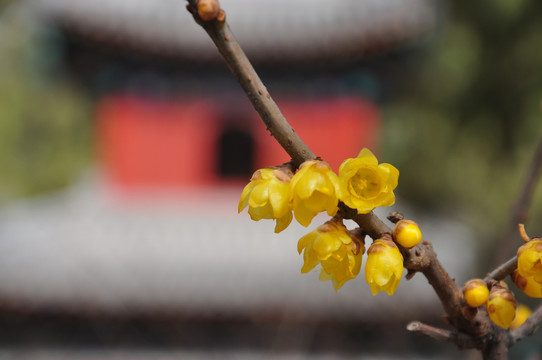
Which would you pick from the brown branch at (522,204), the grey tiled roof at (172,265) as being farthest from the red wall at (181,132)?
the brown branch at (522,204)

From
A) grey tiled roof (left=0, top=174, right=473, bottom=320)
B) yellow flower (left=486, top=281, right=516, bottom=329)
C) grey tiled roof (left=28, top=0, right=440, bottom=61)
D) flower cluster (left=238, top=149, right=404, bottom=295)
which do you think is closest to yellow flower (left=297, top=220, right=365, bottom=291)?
flower cluster (left=238, top=149, right=404, bottom=295)

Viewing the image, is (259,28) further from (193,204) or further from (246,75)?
(246,75)

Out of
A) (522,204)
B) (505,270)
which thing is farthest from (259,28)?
(505,270)

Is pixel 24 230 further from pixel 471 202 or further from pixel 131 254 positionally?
pixel 471 202

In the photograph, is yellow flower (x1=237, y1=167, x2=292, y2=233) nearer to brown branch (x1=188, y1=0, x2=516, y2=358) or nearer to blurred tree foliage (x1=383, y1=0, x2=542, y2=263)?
brown branch (x1=188, y1=0, x2=516, y2=358)

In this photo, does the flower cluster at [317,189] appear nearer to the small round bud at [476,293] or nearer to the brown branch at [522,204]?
the small round bud at [476,293]

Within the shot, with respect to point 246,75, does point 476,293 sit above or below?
below
